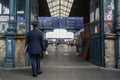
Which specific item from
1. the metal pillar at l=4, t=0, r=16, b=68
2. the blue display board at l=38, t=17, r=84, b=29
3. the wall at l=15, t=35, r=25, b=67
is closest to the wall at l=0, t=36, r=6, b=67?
the metal pillar at l=4, t=0, r=16, b=68

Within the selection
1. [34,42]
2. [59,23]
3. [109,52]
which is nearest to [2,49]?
[34,42]

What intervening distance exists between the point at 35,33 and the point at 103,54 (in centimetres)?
417

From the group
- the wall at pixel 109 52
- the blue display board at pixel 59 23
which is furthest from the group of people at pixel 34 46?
the blue display board at pixel 59 23

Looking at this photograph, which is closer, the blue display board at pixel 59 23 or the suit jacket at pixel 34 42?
the suit jacket at pixel 34 42

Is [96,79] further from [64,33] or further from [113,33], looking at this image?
[64,33]

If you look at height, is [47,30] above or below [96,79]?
above

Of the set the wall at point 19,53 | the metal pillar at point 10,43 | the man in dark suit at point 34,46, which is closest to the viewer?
Answer: the man in dark suit at point 34,46

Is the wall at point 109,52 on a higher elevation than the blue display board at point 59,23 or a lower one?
lower

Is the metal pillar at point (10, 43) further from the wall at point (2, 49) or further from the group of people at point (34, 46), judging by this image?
the group of people at point (34, 46)

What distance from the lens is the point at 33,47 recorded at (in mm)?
9836

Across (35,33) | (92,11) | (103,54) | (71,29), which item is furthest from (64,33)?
(35,33)

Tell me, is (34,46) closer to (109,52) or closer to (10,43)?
(10,43)

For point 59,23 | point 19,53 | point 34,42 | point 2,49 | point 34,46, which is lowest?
point 19,53

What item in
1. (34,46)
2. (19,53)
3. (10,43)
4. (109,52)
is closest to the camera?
(34,46)
